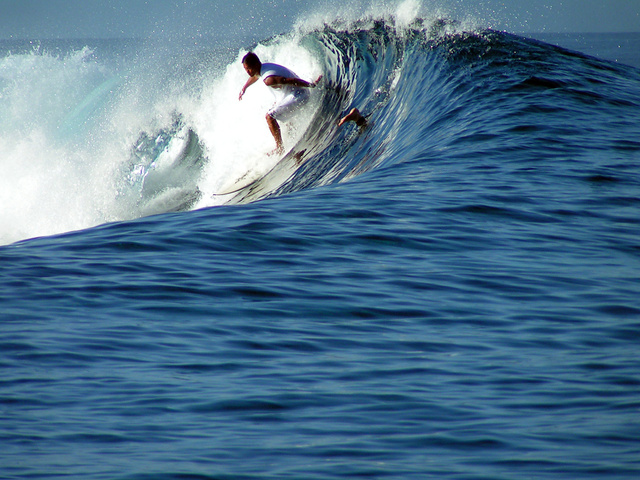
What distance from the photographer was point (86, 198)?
50.7ft

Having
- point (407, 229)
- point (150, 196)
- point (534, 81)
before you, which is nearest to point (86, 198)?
point (150, 196)

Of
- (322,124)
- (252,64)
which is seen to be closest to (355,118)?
(322,124)

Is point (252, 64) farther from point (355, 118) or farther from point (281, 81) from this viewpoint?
point (355, 118)

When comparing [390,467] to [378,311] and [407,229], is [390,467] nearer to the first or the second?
[378,311]

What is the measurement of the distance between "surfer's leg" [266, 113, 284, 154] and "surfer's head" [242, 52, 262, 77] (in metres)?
0.66

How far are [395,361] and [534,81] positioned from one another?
8234 mm

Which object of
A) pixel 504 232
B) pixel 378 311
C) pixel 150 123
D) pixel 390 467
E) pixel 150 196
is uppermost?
pixel 150 123

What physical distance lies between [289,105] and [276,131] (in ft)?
1.45

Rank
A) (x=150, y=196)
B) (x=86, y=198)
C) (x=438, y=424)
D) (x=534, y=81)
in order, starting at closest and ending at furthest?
(x=438, y=424), (x=534, y=81), (x=150, y=196), (x=86, y=198)

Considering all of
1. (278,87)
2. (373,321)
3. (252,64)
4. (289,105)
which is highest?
(252,64)

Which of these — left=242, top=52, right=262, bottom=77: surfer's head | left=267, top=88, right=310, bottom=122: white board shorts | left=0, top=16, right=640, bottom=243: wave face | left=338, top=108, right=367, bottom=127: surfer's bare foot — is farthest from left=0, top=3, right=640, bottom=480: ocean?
left=242, top=52, right=262, bottom=77: surfer's head

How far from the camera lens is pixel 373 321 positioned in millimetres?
4059

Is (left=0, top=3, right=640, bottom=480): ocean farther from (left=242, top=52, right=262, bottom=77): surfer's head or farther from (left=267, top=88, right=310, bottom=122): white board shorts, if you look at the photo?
(left=242, top=52, right=262, bottom=77): surfer's head

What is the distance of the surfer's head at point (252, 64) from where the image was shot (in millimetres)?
11594
